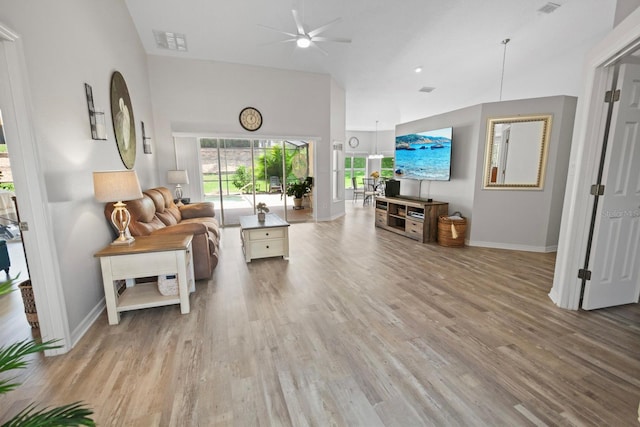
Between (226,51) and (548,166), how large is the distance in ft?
18.9

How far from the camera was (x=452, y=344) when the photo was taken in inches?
82.5

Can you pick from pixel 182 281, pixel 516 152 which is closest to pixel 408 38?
pixel 516 152

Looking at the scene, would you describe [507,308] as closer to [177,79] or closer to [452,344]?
[452,344]

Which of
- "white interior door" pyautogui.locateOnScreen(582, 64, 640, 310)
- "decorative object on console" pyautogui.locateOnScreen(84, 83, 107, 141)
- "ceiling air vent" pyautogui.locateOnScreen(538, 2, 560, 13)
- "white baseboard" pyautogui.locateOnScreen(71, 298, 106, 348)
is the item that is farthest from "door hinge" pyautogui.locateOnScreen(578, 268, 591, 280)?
"decorative object on console" pyautogui.locateOnScreen(84, 83, 107, 141)

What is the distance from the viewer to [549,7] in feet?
13.0

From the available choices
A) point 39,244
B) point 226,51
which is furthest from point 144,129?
point 39,244

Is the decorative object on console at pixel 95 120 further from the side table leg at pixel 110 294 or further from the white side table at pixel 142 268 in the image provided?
the side table leg at pixel 110 294

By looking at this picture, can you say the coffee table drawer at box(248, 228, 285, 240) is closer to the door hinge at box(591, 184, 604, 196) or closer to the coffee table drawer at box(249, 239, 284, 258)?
the coffee table drawer at box(249, 239, 284, 258)

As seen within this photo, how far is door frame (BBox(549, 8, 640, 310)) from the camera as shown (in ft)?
7.63

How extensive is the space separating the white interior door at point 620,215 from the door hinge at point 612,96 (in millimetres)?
28

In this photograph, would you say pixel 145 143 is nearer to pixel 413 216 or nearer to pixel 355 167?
pixel 413 216

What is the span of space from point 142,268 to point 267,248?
1715mm

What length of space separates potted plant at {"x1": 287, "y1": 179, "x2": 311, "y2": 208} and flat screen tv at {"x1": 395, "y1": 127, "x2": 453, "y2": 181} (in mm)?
2500

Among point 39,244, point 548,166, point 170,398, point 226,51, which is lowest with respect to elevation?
point 170,398
